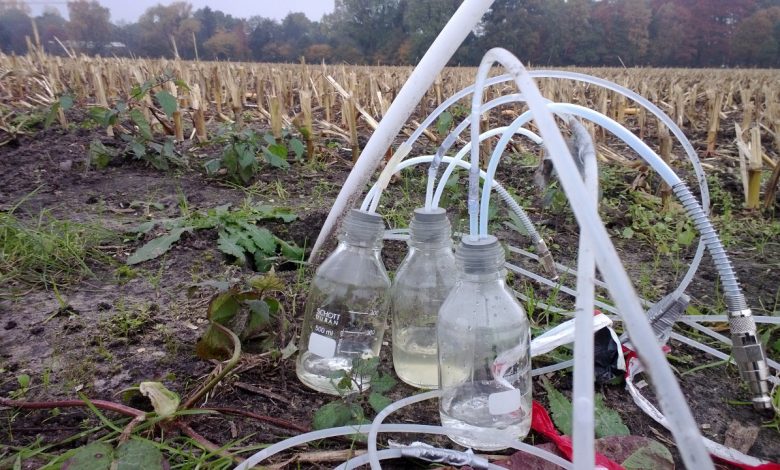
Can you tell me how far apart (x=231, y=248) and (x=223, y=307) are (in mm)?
731

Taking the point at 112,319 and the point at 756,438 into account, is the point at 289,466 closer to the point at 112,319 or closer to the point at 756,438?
the point at 112,319

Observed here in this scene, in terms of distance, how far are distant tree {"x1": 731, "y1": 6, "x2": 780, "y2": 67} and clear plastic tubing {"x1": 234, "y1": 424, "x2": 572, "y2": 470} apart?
54383mm

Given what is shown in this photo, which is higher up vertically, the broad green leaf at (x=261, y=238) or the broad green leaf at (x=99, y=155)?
the broad green leaf at (x=99, y=155)

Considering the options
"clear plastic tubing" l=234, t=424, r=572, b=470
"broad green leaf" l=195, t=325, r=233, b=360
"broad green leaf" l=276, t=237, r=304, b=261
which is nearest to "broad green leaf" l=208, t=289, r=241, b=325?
"broad green leaf" l=195, t=325, r=233, b=360

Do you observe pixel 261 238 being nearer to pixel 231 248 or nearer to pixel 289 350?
pixel 231 248

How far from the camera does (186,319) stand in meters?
1.69

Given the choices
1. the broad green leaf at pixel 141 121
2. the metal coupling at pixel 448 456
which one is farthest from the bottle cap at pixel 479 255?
the broad green leaf at pixel 141 121

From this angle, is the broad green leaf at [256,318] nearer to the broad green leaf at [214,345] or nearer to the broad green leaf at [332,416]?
the broad green leaf at [214,345]

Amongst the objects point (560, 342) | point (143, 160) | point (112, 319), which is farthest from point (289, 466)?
point (143, 160)

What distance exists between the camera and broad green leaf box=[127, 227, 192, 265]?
210cm

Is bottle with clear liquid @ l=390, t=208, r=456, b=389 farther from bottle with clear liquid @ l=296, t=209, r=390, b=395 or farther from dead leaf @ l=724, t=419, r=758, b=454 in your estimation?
Result: dead leaf @ l=724, t=419, r=758, b=454

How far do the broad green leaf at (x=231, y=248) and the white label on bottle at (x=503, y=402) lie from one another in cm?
127

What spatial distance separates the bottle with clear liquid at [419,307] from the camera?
4.59 ft

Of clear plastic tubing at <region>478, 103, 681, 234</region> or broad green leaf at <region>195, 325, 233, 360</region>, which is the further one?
broad green leaf at <region>195, 325, 233, 360</region>
